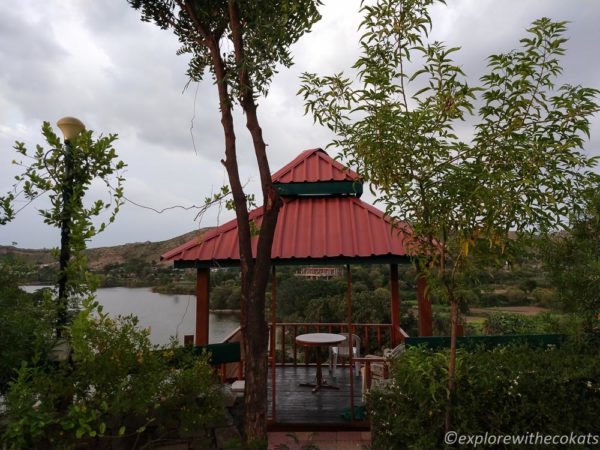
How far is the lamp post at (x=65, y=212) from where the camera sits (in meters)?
3.45

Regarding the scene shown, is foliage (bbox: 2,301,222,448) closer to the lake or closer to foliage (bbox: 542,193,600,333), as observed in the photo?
the lake

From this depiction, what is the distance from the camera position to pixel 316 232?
17.6ft

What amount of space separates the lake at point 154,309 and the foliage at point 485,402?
2.31m

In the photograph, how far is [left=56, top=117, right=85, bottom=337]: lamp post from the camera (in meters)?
3.45

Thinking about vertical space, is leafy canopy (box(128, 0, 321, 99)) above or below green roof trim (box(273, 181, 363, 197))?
above

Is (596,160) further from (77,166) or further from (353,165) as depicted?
(77,166)

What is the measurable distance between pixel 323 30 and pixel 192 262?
3431mm

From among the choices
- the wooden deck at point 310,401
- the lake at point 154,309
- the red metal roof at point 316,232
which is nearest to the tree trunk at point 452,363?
the red metal roof at point 316,232

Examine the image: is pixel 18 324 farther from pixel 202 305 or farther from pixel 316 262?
pixel 316 262

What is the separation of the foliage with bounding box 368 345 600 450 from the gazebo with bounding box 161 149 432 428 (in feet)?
4.26

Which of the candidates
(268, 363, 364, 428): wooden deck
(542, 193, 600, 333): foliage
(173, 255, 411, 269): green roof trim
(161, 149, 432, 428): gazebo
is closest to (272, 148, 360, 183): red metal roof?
(161, 149, 432, 428): gazebo

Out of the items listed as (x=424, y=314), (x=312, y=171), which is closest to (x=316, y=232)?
(x=312, y=171)

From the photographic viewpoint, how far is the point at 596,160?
8.64 ft

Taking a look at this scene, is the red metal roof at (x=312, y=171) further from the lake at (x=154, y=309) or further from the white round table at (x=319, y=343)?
the white round table at (x=319, y=343)
